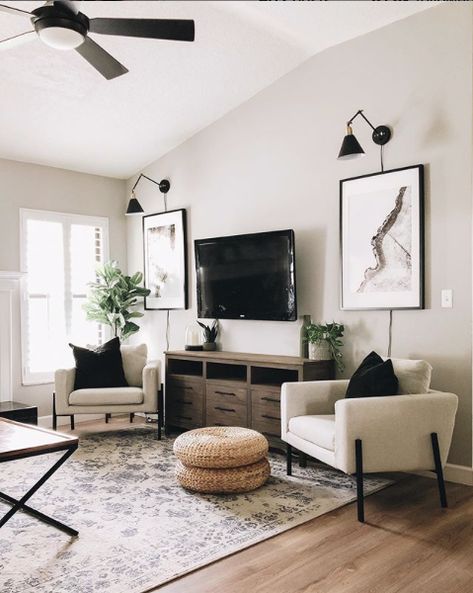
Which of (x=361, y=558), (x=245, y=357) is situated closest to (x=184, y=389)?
(x=245, y=357)

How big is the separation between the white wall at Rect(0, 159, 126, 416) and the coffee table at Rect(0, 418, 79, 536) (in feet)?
8.08

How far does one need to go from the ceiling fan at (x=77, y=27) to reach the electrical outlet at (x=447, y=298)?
2.30 metres

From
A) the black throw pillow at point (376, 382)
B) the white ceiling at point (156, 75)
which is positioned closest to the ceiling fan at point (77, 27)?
the white ceiling at point (156, 75)

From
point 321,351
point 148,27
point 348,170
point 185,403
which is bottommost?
point 185,403

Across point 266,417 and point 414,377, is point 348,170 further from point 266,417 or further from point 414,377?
point 266,417

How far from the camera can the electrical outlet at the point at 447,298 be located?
3.84m

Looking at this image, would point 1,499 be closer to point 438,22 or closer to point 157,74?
point 157,74

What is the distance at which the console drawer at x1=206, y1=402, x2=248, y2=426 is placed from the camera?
15.4ft

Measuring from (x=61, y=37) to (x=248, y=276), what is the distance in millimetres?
2862

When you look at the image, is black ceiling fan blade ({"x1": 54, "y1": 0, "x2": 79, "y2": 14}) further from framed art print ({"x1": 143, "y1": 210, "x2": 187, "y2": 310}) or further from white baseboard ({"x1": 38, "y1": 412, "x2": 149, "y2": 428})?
white baseboard ({"x1": 38, "y1": 412, "x2": 149, "y2": 428})

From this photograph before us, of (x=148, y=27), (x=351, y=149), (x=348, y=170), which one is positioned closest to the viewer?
(x=148, y=27)

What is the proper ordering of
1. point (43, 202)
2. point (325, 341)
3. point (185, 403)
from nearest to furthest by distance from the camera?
point (325, 341)
point (185, 403)
point (43, 202)

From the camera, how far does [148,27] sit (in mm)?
2545

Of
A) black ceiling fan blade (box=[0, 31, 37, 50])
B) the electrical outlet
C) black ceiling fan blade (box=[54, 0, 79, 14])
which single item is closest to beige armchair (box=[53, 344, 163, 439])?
the electrical outlet
